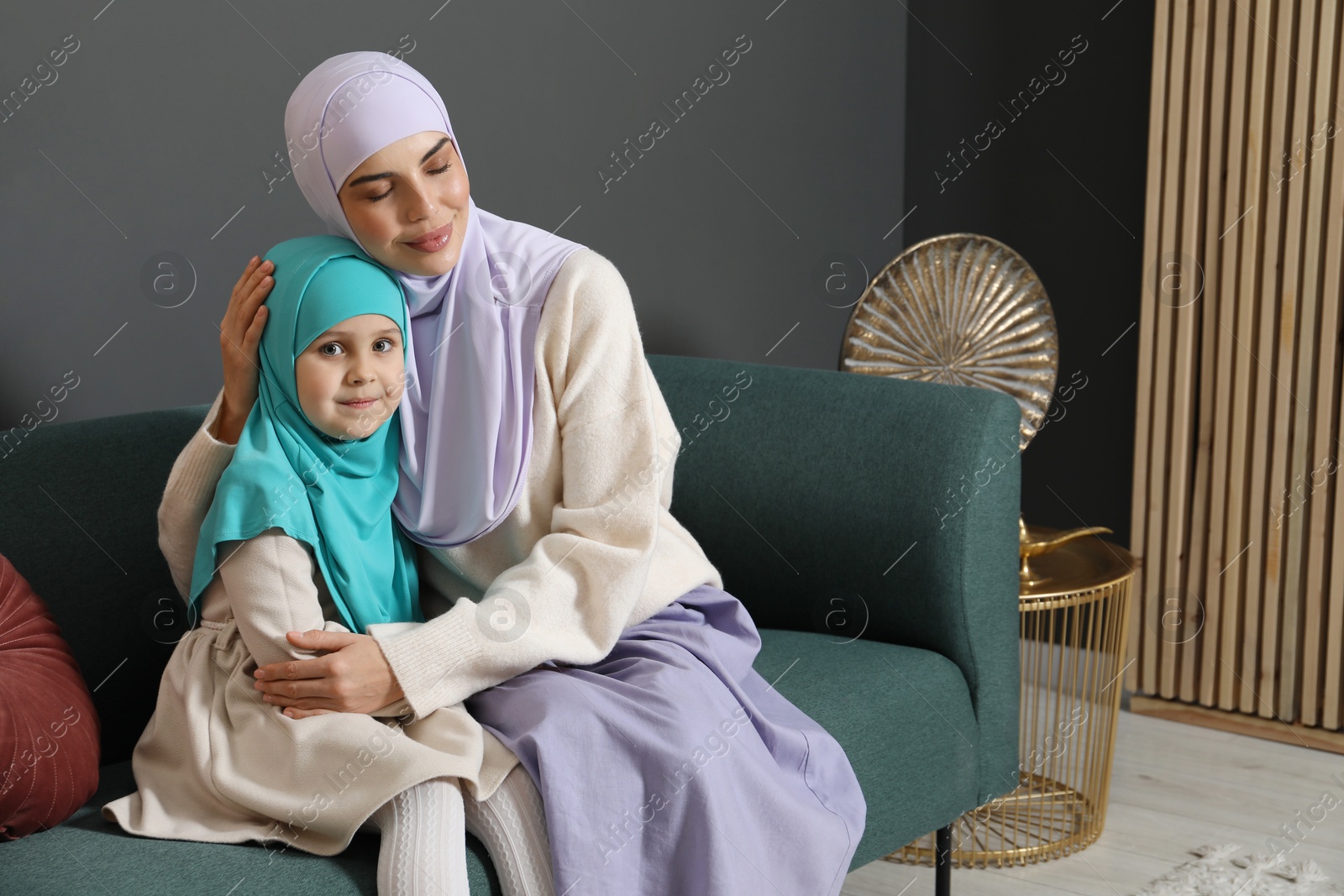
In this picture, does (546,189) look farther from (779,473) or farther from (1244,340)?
(1244,340)

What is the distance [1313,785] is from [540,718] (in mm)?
2008

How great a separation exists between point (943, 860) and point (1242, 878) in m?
0.59

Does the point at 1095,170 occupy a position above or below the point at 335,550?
above

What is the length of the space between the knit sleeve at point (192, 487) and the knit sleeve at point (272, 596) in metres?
0.12

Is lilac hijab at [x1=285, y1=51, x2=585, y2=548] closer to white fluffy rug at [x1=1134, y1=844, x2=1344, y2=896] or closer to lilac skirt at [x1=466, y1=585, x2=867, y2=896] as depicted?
lilac skirt at [x1=466, y1=585, x2=867, y2=896]

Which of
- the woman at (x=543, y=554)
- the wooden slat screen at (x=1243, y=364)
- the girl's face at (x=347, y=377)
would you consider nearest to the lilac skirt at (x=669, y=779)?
the woman at (x=543, y=554)

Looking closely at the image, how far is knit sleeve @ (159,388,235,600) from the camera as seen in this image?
5.25 feet

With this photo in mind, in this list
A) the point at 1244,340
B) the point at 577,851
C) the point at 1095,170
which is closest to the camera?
the point at 577,851

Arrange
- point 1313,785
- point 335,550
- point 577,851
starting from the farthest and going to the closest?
point 1313,785 < point 335,550 < point 577,851

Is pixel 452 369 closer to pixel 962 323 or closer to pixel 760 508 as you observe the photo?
pixel 760 508

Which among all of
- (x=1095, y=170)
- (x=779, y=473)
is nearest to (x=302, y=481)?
(x=779, y=473)

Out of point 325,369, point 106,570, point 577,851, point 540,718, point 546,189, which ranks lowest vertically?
point 577,851

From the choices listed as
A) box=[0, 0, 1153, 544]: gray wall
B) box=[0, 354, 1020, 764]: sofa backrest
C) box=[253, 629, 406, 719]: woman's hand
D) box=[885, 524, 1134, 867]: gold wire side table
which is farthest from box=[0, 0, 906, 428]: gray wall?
box=[885, 524, 1134, 867]: gold wire side table

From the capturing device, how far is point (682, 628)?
1.75 meters
